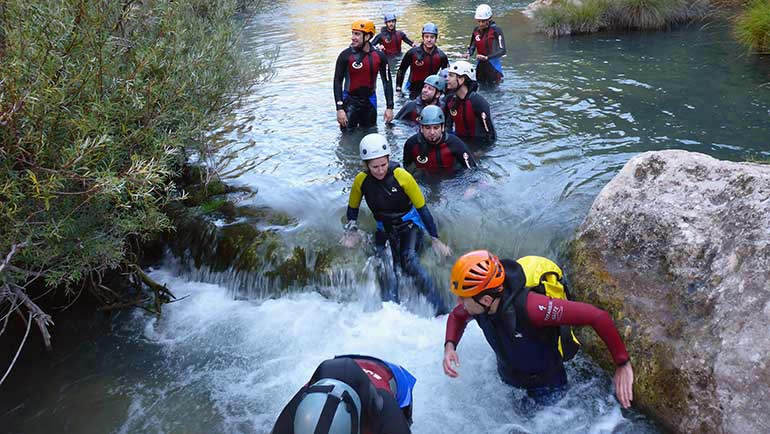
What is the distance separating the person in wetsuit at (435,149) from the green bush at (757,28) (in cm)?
825

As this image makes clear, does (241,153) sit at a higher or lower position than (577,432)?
higher

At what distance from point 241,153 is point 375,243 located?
4.32 m

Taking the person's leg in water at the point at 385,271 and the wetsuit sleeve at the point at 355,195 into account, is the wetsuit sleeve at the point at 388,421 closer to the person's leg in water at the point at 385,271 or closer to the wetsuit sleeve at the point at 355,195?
the person's leg in water at the point at 385,271

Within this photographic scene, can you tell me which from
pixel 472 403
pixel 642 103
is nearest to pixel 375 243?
pixel 472 403

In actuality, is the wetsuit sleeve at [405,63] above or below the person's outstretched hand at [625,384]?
above

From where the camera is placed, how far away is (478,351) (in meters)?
5.66

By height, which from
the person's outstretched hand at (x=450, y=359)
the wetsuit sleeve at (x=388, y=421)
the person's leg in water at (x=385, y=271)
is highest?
the wetsuit sleeve at (x=388, y=421)

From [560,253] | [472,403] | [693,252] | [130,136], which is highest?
[130,136]

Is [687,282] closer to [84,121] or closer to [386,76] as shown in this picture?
[84,121]

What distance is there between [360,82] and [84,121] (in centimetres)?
628

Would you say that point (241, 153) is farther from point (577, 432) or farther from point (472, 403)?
point (577, 432)

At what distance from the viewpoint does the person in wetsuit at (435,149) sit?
739 centimetres

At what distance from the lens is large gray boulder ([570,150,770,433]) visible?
393 centimetres

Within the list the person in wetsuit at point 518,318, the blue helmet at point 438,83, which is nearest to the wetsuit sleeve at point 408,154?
the blue helmet at point 438,83
